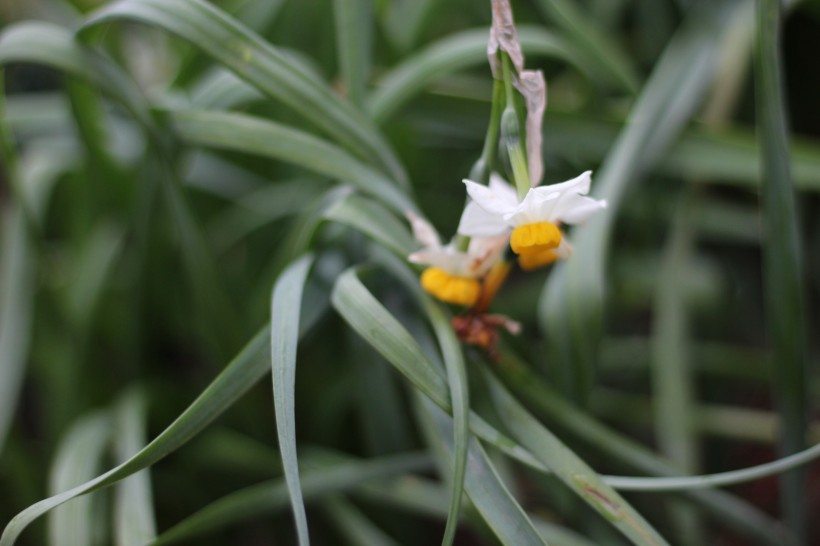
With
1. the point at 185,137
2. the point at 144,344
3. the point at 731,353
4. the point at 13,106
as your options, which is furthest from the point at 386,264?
the point at 13,106

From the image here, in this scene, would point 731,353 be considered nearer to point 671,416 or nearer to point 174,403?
point 671,416

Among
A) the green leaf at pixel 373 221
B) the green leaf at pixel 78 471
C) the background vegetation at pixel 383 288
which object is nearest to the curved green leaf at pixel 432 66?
the background vegetation at pixel 383 288

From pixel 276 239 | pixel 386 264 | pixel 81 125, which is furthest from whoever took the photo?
pixel 276 239

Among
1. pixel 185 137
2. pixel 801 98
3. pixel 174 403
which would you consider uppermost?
pixel 801 98

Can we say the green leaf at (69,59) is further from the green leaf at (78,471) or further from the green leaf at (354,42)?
the green leaf at (78,471)

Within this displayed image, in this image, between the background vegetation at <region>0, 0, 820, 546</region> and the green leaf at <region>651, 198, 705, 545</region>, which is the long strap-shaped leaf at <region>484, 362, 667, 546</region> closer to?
the background vegetation at <region>0, 0, 820, 546</region>

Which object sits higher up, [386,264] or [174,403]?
[386,264]

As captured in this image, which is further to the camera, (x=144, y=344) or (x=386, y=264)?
(x=144, y=344)
